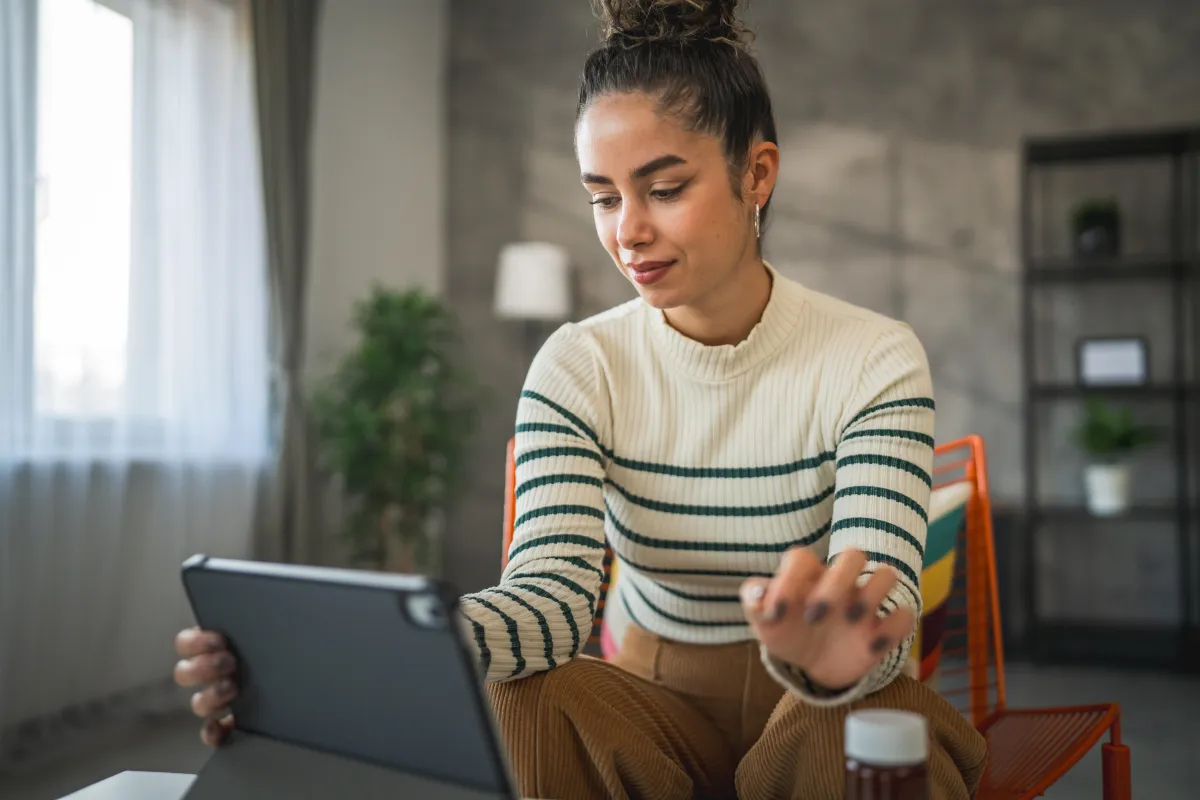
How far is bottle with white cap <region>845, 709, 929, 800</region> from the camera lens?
0.62 metres

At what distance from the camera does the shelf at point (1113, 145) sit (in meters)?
4.16

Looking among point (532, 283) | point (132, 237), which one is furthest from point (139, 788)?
point (532, 283)

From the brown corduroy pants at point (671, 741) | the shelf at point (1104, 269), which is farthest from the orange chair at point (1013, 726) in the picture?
the shelf at point (1104, 269)

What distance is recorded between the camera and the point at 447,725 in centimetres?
67

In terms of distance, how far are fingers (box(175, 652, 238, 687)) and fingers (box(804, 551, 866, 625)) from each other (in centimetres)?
42

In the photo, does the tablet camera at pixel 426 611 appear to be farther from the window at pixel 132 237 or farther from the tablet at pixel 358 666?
the window at pixel 132 237

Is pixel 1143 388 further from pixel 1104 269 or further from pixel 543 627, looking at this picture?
→ pixel 543 627

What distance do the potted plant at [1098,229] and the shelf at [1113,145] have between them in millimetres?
206

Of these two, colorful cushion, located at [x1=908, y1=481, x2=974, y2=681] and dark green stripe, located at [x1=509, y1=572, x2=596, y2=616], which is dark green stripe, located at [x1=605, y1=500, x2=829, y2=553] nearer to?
dark green stripe, located at [x1=509, y1=572, x2=596, y2=616]

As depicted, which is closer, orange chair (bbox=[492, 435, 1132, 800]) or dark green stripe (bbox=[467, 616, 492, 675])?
dark green stripe (bbox=[467, 616, 492, 675])

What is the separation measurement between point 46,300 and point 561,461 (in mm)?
2190

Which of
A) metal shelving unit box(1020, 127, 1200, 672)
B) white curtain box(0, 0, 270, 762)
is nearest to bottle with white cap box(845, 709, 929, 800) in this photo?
white curtain box(0, 0, 270, 762)

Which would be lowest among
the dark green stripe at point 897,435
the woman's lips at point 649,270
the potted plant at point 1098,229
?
the dark green stripe at point 897,435

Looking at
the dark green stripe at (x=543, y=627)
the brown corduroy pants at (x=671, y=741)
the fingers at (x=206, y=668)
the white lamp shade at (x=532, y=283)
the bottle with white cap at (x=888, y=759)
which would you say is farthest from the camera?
the white lamp shade at (x=532, y=283)
